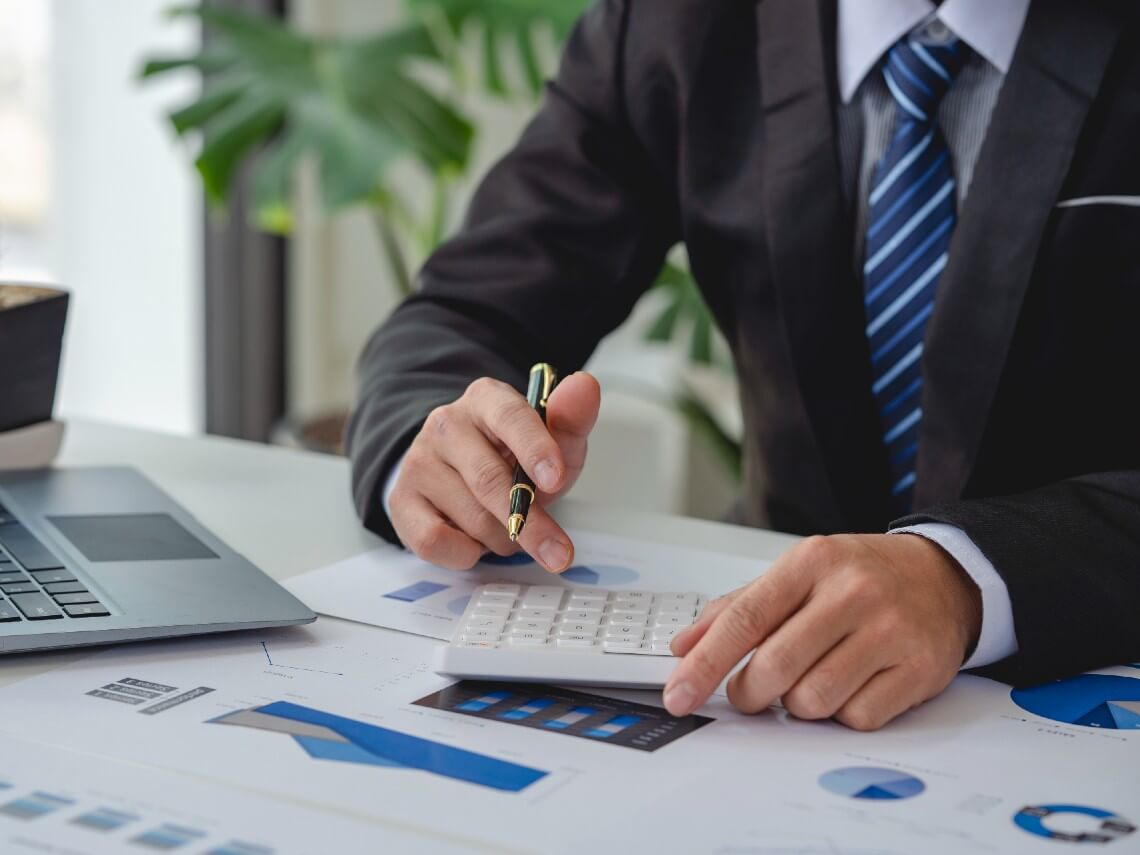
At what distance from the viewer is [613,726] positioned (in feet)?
2.02

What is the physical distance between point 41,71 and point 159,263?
0.43m

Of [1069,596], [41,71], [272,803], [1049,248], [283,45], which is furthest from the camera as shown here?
[41,71]

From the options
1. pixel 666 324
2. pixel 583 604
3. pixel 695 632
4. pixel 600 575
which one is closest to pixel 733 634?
pixel 695 632

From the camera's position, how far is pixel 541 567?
0.86 meters

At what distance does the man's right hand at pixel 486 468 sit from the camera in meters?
0.78

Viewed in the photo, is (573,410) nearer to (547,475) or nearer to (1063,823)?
(547,475)

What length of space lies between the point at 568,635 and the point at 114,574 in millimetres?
273

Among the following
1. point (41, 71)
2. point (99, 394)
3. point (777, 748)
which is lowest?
point (99, 394)

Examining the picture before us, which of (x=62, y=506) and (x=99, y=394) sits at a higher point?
(x=62, y=506)

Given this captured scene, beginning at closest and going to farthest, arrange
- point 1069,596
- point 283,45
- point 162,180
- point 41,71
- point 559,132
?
1. point 1069,596
2. point 559,132
3. point 283,45
4. point 41,71
5. point 162,180

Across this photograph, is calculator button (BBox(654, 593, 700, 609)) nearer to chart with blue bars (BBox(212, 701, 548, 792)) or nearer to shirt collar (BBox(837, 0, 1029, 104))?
chart with blue bars (BBox(212, 701, 548, 792))

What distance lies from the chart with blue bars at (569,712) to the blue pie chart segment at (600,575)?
181mm

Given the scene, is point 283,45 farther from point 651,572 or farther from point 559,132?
point 651,572

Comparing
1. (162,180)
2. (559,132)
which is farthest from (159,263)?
(559,132)
